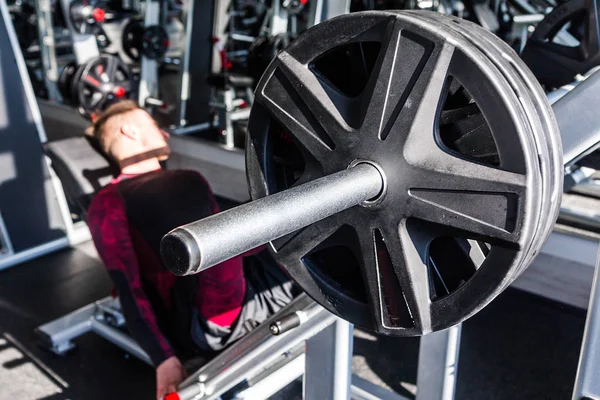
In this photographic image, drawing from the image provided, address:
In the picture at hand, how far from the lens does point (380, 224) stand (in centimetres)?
55

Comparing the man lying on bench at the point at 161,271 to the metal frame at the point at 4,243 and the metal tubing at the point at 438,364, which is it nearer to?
the metal tubing at the point at 438,364

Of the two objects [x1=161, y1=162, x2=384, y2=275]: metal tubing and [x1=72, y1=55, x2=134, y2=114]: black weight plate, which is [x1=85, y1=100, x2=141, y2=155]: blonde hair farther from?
[x1=72, y1=55, x2=134, y2=114]: black weight plate

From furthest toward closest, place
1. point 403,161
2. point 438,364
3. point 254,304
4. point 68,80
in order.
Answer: point 68,80
point 254,304
point 438,364
point 403,161

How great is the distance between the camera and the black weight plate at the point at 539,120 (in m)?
0.48

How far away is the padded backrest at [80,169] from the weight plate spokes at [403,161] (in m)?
1.18

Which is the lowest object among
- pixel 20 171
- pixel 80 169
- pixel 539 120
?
pixel 20 171

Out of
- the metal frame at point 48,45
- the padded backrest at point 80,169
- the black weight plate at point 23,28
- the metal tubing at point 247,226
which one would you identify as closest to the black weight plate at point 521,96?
the metal tubing at point 247,226

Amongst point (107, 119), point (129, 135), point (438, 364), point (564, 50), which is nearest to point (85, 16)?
point (107, 119)

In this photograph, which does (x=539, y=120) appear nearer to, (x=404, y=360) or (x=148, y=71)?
(x=404, y=360)

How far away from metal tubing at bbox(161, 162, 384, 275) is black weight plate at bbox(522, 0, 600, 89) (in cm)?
78

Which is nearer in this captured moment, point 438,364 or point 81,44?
point 438,364

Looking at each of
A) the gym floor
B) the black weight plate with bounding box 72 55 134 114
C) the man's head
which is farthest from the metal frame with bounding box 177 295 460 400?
the black weight plate with bounding box 72 55 134 114

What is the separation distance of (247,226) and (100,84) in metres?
3.09

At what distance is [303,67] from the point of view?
0.58m
